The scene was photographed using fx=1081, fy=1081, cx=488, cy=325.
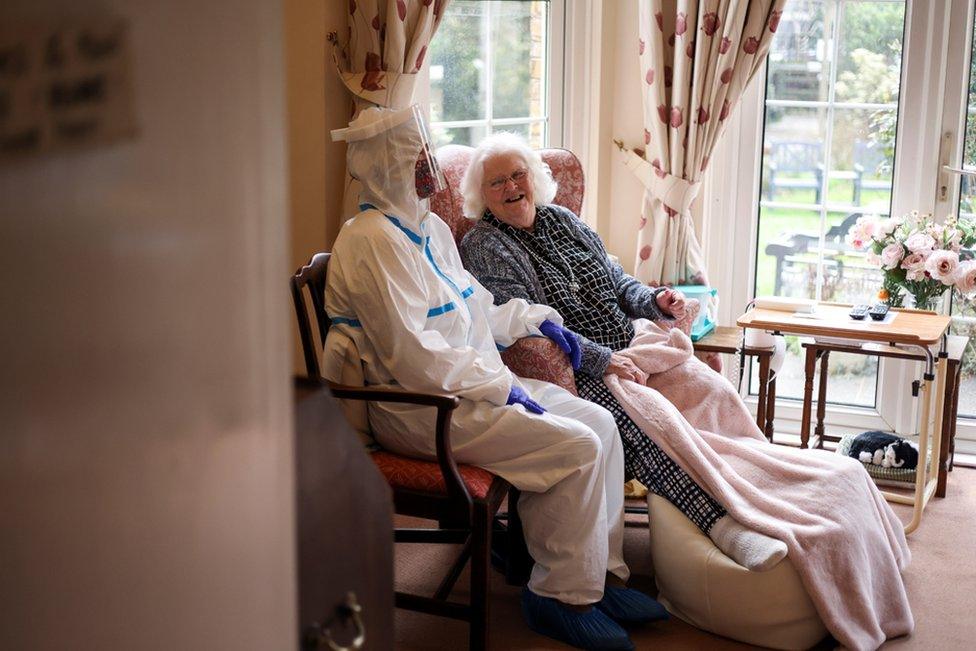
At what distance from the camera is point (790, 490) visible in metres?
2.69

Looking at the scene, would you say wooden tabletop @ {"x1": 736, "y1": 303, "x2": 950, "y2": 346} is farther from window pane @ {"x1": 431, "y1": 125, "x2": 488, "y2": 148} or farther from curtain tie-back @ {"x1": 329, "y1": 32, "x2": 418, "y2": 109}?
curtain tie-back @ {"x1": 329, "y1": 32, "x2": 418, "y2": 109}

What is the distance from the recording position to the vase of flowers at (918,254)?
3348 mm

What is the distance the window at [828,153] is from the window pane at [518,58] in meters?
0.85

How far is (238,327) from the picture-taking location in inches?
28.2

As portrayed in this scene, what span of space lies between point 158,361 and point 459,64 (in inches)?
123

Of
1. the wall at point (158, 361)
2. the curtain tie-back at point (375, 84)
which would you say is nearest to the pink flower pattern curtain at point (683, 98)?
the curtain tie-back at point (375, 84)

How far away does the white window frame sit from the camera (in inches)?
147

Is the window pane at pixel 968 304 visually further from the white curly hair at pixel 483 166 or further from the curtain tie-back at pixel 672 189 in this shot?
the white curly hair at pixel 483 166

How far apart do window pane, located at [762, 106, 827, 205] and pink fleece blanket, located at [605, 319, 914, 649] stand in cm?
119

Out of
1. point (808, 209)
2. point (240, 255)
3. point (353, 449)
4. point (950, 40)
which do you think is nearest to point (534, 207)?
point (808, 209)

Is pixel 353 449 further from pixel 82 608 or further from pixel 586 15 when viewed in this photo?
pixel 586 15

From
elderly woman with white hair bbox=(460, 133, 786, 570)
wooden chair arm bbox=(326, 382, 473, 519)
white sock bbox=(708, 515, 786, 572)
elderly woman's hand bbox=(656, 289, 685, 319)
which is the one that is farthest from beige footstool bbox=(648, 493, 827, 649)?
elderly woman's hand bbox=(656, 289, 685, 319)

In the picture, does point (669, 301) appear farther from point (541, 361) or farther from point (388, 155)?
point (388, 155)

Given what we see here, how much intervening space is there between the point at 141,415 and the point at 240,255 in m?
0.12
